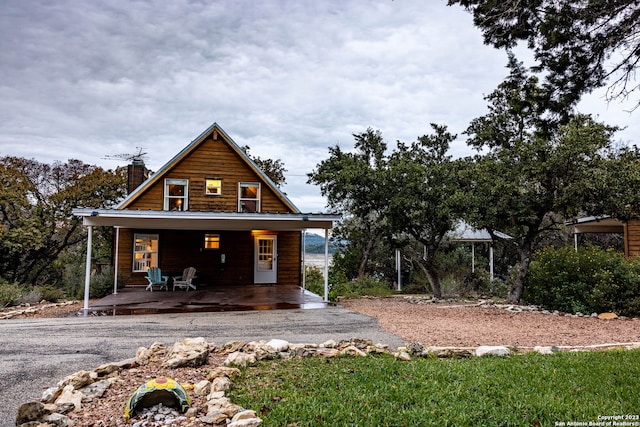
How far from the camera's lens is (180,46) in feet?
44.3

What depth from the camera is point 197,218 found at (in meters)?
11.4

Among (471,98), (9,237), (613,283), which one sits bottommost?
(613,283)

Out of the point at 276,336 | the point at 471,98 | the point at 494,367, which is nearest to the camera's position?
the point at 494,367

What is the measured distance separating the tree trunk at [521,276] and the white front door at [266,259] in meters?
9.41

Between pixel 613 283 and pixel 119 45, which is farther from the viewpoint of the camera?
pixel 119 45

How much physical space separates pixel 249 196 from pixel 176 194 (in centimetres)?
293

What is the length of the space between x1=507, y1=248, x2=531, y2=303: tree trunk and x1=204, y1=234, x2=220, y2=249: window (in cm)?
1127

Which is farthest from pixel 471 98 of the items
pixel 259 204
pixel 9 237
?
pixel 9 237

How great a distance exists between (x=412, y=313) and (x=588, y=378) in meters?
6.20

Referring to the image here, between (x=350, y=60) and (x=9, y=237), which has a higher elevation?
(x=350, y=60)

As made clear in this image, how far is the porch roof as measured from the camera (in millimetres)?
10633

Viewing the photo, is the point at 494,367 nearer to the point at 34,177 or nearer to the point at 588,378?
the point at 588,378

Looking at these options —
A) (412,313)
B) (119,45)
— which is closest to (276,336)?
(412,313)

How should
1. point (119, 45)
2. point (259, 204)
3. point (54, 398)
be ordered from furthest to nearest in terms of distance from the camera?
point (259, 204), point (119, 45), point (54, 398)
